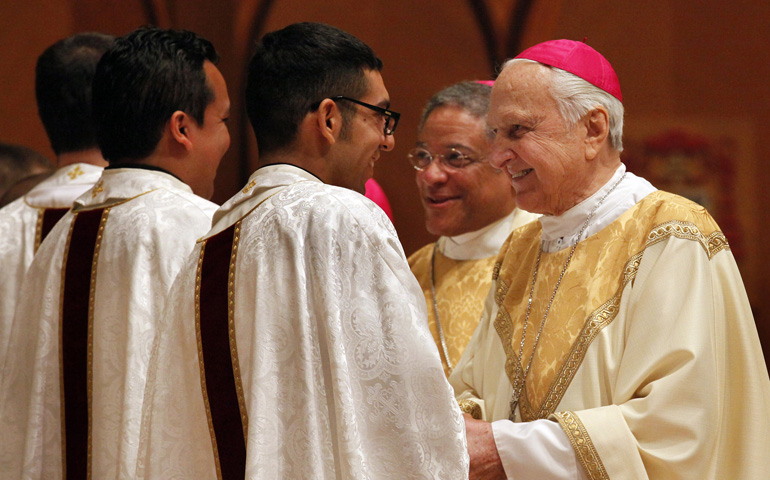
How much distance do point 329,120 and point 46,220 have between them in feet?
5.09

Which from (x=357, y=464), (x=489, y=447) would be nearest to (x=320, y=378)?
(x=357, y=464)

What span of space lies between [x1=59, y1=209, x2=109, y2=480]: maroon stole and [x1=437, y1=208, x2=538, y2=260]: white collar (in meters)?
1.43

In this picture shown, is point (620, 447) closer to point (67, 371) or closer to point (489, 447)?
point (489, 447)

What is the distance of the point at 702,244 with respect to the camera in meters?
2.29

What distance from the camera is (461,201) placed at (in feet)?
11.2

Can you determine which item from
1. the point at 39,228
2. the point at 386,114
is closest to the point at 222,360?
the point at 386,114

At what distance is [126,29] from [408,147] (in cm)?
251

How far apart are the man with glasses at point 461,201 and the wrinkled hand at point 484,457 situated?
0.94 meters

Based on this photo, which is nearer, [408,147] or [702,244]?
[702,244]

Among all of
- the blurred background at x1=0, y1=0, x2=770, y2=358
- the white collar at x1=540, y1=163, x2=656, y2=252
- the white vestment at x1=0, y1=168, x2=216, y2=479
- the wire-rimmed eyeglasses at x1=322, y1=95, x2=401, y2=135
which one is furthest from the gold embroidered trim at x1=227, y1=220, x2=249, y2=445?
the blurred background at x1=0, y1=0, x2=770, y2=358

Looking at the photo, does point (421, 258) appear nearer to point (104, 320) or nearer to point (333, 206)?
point (104, 320)

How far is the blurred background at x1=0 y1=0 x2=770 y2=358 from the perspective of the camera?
401 cm

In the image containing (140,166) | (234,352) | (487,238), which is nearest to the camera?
(234,352)

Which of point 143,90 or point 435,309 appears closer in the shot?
point 143,90
